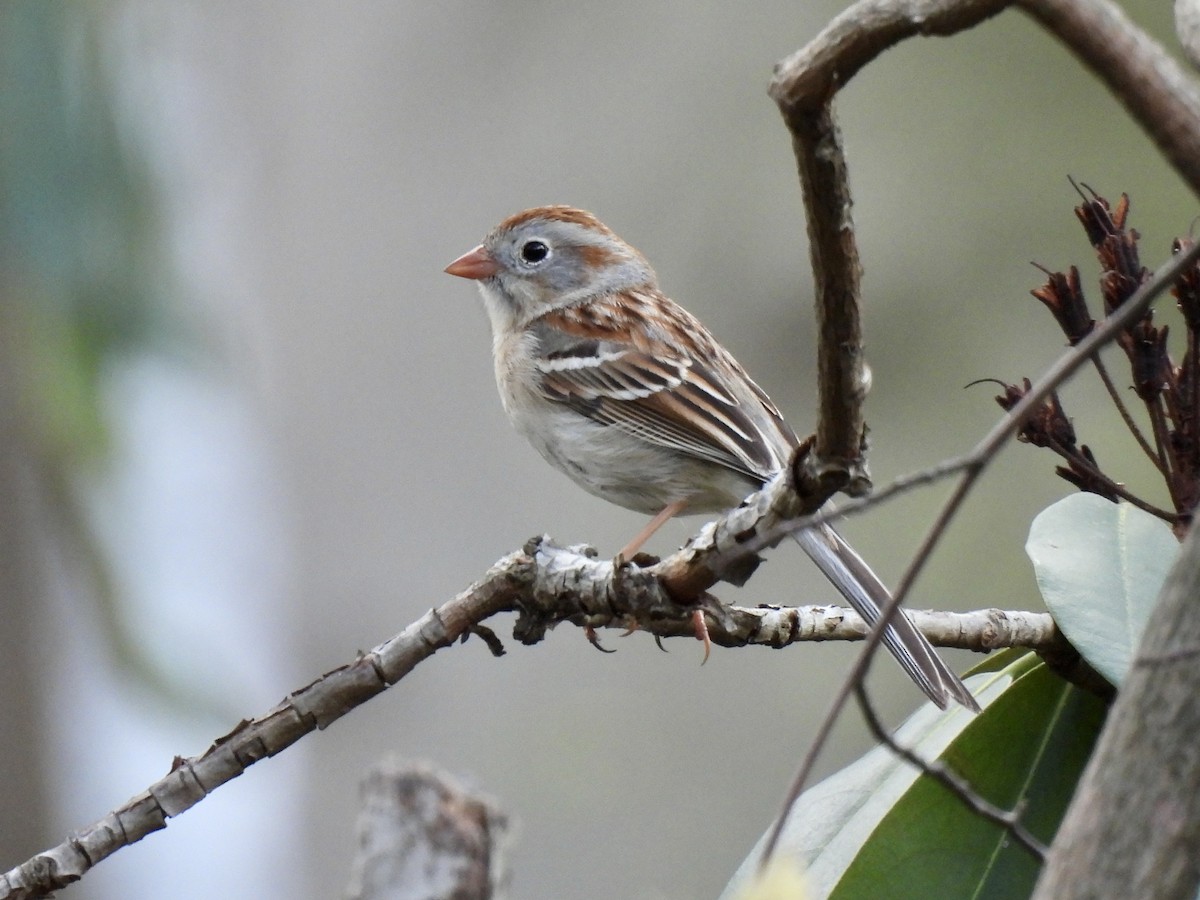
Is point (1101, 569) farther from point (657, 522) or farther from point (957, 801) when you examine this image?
point (657, 522)

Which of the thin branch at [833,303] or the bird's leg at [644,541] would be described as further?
the bird's leg at [644,541]

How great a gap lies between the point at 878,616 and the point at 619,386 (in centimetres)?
115

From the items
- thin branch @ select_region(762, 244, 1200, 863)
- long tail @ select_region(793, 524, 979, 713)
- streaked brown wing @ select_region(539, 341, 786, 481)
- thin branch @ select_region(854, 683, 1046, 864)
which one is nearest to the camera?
thin branch @ select_region(762, 244, 1200, 863)

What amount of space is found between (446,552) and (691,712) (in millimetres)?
1161

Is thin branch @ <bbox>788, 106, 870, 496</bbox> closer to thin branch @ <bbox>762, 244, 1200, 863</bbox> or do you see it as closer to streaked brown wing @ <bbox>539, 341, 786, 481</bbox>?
thin branch @ <bbox>762, 244, 1200, 863</bbox>

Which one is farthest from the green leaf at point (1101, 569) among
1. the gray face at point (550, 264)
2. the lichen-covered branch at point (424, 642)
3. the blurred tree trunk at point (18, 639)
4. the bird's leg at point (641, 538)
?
the blurred tree trunk at point (18, 639)

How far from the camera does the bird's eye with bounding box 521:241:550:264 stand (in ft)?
11.4

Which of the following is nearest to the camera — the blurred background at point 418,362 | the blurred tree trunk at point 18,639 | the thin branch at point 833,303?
the thin branch at point 833,303

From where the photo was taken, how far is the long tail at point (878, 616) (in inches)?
72.9

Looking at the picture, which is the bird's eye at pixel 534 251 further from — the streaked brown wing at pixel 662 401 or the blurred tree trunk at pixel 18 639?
the blurred tree trunk at pixel 18 639

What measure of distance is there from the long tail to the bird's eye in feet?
4.88

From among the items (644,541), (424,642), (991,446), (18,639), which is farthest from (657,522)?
(18,639)

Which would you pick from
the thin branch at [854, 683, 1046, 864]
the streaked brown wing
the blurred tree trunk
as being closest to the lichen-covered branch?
the thin branch at [854, 683, 1046, 864]

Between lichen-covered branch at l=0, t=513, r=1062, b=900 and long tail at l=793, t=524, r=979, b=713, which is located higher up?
lichen-covered branch at l=0, t=513, r=1062, b=900
